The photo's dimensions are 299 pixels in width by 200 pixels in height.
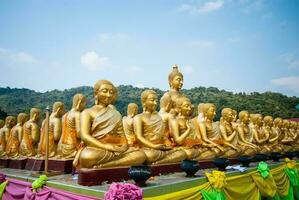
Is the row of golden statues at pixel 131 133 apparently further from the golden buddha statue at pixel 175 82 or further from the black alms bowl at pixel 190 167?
the black alms bowl at pixel 190 167

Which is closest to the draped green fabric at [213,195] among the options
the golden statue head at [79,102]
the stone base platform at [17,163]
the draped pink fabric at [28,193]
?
the draped pink fabric at [28,193]

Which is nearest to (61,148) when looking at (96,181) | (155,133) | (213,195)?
(155,133)

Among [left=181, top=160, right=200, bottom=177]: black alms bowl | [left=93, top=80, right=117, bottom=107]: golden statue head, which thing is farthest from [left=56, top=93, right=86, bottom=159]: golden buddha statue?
[left=181, top=160, right=200, bottom=177]: black alms bowl

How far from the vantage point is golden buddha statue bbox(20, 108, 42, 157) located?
7949mm

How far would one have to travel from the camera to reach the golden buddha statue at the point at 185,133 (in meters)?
7.03

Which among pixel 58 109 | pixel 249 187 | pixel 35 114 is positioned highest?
pixel 58 109

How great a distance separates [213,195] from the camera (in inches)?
212

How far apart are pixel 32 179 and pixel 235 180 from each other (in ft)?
12.4

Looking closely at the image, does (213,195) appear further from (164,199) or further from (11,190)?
(11,190)

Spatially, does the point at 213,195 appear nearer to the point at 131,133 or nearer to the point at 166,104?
the point at 131,133

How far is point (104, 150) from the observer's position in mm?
4914

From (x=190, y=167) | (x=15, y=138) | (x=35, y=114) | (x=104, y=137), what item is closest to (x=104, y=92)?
(x=104, y=137)

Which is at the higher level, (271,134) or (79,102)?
(79,102)

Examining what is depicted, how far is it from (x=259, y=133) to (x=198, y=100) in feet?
74.1
